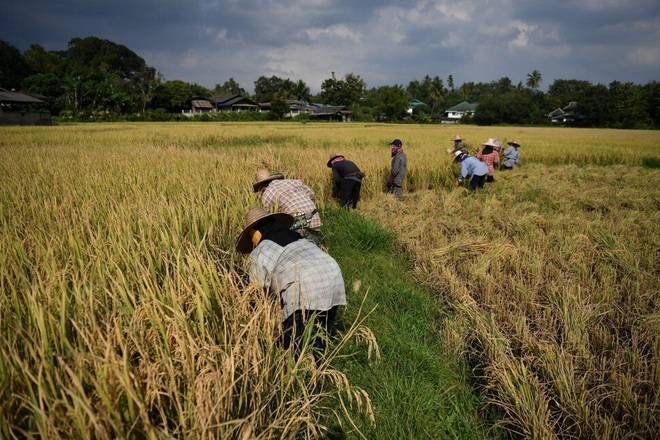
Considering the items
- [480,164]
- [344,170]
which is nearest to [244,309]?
[344,170]

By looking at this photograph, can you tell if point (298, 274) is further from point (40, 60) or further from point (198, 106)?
point (40, 60)

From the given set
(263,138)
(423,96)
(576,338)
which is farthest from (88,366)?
(423,96)

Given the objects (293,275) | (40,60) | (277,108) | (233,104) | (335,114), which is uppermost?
(40,60)

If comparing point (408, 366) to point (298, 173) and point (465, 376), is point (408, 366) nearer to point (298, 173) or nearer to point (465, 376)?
point (465, 376)

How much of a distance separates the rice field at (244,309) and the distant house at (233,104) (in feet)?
190

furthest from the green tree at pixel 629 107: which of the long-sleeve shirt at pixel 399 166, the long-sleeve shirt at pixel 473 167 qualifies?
the long-sleeve shirt at pixel 399 166

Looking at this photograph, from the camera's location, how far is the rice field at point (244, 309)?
43.5 inches

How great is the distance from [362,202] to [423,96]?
101 meters

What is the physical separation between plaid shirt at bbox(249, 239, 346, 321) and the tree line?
42802mm

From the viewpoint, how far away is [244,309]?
151 cm

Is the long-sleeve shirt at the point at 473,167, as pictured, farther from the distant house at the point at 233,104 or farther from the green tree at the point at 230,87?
the green tree at the point at 230,87

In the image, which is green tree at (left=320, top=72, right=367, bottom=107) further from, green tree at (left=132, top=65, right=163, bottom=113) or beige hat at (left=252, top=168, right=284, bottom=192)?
beige hat at (left=252, top=168, right=284, bottom=192)

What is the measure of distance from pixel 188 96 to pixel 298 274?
5949 centimetres

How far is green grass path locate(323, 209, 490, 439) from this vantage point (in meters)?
1.88
